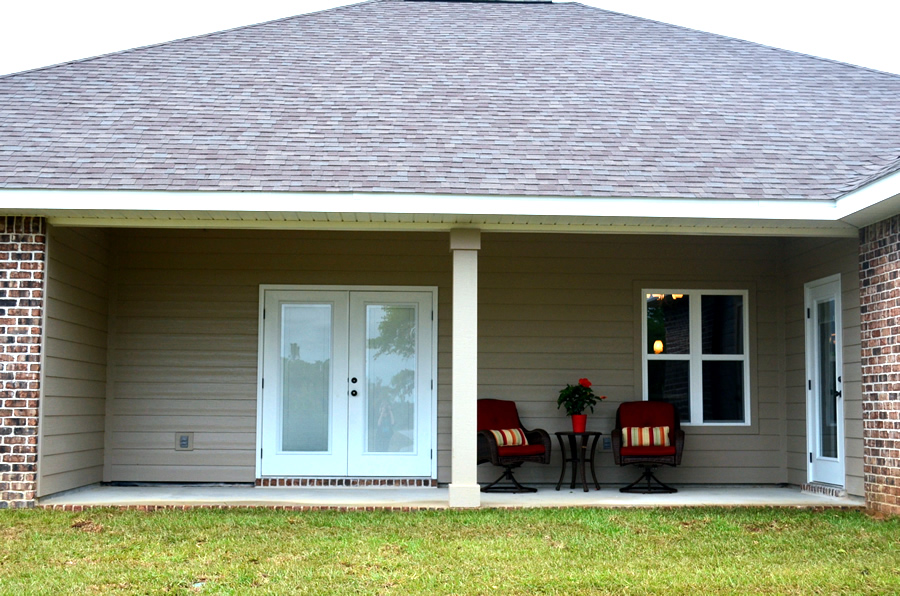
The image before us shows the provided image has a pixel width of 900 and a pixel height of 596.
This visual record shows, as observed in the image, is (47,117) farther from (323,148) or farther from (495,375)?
(495,375)

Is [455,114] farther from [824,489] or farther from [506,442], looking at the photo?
[824,489]

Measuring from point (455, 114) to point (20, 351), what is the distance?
387 centimetres

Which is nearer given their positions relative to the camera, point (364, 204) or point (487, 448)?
point (364, 204)

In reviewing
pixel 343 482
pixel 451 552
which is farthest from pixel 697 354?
pixel 451 552

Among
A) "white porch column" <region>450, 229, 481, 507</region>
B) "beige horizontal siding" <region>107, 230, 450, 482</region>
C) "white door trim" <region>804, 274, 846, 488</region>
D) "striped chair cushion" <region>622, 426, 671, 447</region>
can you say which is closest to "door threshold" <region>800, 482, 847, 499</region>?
"white door trim" <region>804, 274, 846, 488</region>

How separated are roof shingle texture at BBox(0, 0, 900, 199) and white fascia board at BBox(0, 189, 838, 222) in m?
0.06

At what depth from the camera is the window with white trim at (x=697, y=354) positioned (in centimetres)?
891

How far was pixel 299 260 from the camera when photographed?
883 cm

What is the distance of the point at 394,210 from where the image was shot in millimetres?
6820

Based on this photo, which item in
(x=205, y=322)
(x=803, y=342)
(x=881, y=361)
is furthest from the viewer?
(x=205, y=322)

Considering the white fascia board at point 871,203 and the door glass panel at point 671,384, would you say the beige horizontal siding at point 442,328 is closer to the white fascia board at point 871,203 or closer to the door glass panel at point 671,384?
the door glass panel at point 671,384

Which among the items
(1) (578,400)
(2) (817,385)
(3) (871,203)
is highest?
(3) (871,203)

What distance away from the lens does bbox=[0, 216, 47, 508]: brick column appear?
6.89m

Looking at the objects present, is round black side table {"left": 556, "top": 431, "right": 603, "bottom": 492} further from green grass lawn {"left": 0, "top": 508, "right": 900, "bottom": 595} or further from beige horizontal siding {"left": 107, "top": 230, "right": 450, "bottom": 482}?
green grass lawn {"left": 0, "top": 508, "right": 900, "bottom": 595}
